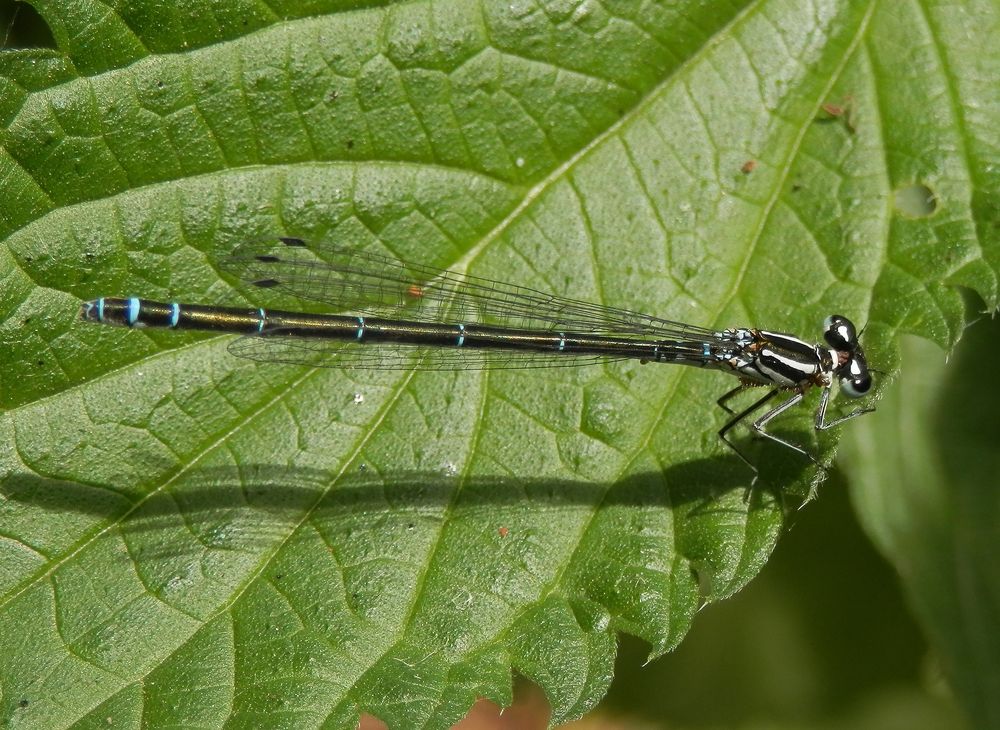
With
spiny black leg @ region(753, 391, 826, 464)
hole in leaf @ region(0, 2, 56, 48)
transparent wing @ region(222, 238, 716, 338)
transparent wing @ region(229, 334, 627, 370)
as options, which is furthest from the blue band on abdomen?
spiny black leg @ region(753, 391, 826, 464)

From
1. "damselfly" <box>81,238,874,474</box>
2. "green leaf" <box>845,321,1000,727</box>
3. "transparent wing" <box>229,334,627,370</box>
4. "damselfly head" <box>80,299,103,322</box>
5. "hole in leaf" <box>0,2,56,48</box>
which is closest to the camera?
"damselfly head" <box>80,299,103,322</box>

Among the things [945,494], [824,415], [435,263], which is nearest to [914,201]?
[824,415]

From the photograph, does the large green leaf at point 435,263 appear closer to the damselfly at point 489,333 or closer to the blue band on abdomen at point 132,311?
the damselfly at point 489,333

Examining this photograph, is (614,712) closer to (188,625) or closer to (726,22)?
(188,625)

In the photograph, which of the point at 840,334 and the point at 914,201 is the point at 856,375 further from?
the point at 914,201

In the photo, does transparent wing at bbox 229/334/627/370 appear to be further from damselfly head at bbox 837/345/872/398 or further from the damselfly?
damselfly head at bbox 837/345/872/398
